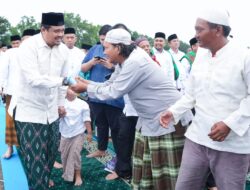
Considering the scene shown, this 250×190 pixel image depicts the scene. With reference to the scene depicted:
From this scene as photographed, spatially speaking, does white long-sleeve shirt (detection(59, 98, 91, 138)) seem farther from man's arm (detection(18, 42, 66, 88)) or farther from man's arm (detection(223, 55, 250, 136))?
man's arm (detection(223, 55, 250, 136))

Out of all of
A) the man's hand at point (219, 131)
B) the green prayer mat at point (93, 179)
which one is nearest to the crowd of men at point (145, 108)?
the man's hand at point (219, 131)

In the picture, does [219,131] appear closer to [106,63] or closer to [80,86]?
[80,86]

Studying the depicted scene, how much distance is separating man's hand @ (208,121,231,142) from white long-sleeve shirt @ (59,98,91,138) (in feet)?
8.03

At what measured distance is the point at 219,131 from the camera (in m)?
2.39

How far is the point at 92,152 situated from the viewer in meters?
5.90

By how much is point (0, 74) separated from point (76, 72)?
1.42 meters

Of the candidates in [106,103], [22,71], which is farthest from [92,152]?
[22,71]

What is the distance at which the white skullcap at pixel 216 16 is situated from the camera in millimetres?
2535

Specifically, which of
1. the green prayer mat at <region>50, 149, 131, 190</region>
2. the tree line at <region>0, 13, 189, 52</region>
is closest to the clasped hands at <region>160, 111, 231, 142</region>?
the green prayer mat at <region>50, 149, 131, 190</region>

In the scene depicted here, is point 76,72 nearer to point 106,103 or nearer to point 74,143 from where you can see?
point 106,103

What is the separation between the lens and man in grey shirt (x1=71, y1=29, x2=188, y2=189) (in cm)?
325

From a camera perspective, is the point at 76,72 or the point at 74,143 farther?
the point at 76,72

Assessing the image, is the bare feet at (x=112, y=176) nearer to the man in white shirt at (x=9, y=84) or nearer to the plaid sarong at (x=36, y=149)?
the plaid sarong at (x=36, y=149)

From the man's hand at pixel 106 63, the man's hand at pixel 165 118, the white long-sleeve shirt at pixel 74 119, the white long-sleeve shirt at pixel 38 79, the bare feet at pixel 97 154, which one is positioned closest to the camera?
the man's hand at pixel 165 118
